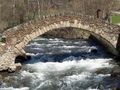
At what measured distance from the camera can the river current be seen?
3069cm

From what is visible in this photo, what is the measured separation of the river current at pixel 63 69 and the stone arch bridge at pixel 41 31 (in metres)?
1.40

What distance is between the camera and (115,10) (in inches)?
2466

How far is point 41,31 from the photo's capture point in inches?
1417

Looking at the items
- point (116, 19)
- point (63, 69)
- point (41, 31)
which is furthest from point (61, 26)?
point (116, 19)

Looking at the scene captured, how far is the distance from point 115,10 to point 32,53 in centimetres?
2324

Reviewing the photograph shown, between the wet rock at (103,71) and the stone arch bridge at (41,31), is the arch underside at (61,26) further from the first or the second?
the wet rock at (103,71)

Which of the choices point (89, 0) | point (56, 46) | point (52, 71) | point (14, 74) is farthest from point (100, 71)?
point (89, 0)

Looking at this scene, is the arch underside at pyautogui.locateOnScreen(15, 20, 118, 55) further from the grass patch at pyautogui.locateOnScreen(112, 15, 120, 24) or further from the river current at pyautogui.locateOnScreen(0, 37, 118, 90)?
the grass patch at pyautogui.locateOnScreen(112, 15, 120, 24)

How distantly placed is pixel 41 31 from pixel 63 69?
353 cm

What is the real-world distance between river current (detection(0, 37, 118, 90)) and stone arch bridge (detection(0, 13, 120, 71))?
55.1 inches

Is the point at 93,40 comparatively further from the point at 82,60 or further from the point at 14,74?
the point at 14,74

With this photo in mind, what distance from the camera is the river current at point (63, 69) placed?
30688mm

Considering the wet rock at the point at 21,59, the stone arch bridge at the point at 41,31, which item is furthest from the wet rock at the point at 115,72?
the wet rock at the point at 21,59

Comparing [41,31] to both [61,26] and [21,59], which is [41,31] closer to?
[61,26]
